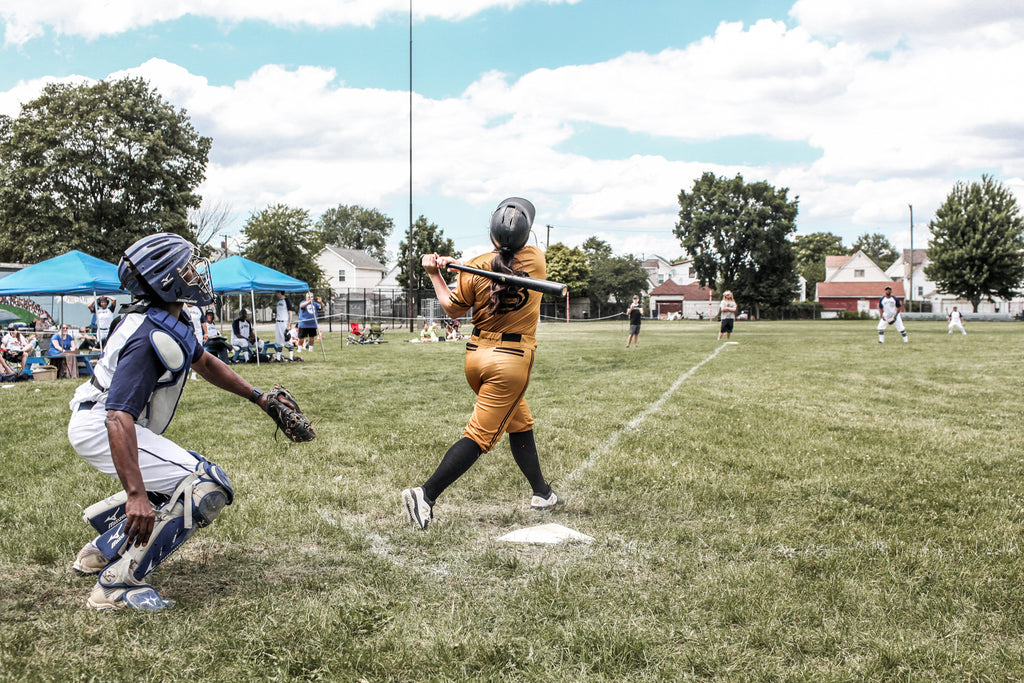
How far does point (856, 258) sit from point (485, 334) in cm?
9977

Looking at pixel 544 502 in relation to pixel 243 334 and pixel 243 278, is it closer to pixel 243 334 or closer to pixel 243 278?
pixel 243 278

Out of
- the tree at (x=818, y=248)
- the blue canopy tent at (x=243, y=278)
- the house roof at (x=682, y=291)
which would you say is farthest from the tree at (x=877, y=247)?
the blue canopy tent at (x=243, y=278)

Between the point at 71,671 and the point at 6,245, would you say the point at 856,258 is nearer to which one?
the point at 6,245

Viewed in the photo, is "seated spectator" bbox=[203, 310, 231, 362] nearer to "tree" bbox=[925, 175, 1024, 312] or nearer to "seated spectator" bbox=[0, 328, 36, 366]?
"seated spectator" bbox=[0, 328, 36, 366]

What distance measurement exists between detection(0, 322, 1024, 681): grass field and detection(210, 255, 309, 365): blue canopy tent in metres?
9.46

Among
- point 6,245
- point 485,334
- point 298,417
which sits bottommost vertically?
point 298,417

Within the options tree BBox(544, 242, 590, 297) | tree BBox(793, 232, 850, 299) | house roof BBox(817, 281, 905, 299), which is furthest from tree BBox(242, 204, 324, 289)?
tree BBox(793, 232, 850, 299)

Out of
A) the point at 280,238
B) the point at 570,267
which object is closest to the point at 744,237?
the point at 570,267

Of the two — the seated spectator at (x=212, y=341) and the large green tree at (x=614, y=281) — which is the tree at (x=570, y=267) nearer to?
the large green tree at (x=614, y=281)

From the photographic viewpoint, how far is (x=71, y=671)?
8.96 feet

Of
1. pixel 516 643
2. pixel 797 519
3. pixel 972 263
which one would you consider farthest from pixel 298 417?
pixel 972 263

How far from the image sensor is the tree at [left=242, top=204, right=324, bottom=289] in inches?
1670

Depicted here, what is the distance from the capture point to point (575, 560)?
3992 mm

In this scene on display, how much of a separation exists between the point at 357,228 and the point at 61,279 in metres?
97.1
